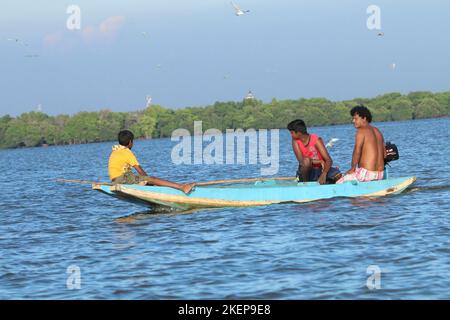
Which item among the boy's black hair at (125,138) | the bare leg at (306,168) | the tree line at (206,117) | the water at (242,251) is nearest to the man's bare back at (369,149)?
the water at (242,251)

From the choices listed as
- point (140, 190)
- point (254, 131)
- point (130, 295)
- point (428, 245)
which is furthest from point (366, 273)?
point (254, 131)

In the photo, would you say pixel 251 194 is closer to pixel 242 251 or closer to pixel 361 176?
pixel 361 176

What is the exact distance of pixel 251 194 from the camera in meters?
19.5

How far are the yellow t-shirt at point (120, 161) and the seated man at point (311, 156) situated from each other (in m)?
3.29

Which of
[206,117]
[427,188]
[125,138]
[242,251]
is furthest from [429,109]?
[242,251]

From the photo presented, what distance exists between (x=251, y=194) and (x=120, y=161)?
2901mm

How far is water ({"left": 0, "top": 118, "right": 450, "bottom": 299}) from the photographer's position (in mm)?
11836

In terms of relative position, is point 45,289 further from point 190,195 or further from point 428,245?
point 190,195

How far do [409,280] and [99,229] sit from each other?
846 cm

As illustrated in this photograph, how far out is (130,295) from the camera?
11789 millimetres

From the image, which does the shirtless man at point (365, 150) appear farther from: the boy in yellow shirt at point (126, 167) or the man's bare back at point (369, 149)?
the boy in yellow shirt at point (126, 167)

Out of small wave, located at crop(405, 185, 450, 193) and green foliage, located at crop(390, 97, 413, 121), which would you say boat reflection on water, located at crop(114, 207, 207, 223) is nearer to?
small wave, located at crop(405, 185, 450, 193)

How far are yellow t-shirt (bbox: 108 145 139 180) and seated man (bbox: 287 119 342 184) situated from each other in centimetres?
329

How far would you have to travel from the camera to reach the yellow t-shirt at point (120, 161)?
18531 millimetres
